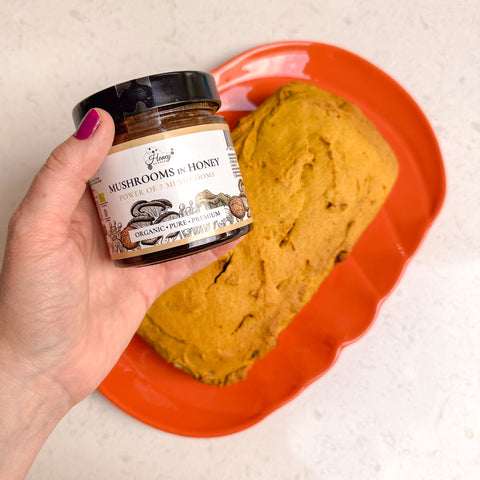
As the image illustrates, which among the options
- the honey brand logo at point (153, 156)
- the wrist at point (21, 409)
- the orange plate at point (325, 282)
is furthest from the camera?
the orange plate at point (325, 282)

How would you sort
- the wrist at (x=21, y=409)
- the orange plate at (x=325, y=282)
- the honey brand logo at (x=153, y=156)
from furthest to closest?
Result: the orange plate at (x=325, y=282) < the wrist at (x=21, y=409) < the honey brand logo at (x=153, y=156)

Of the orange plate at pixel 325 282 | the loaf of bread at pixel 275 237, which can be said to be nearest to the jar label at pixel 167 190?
the loaf of bread at pixel 275 237

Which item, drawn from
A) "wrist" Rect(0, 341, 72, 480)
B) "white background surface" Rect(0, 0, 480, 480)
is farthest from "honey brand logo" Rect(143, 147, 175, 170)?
"white background surface" Rect(0, 0, 480, 480)

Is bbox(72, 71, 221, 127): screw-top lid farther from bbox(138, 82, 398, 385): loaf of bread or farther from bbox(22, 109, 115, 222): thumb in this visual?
bbox(138, 82, 398, 385): loaf of bread

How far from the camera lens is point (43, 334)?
94 cm

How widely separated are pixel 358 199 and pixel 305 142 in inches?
7.8

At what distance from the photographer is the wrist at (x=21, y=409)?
0.97 m

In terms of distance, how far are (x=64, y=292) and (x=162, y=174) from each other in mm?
320

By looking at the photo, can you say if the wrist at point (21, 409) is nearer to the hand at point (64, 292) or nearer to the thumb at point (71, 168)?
the hand at point (64, 292)

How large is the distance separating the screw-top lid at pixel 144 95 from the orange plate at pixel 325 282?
1.55 feet

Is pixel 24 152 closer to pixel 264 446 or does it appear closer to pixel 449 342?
pixel 264 446

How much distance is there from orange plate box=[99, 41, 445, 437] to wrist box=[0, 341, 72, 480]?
252 millimetres

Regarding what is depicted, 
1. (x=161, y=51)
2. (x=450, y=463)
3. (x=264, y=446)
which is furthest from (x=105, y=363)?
(x=450, y=463)

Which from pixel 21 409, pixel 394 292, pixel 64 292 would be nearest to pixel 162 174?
pixel 64 292
